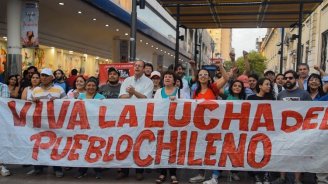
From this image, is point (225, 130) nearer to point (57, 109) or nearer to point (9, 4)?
point (57, 109)

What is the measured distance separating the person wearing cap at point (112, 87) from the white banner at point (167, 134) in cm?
68

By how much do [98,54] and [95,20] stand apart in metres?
7.88

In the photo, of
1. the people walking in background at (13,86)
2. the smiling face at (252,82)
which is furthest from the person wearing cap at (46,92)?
the smiling face at (252,82)

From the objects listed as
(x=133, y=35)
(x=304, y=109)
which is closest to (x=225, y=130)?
(x=304, y=109)

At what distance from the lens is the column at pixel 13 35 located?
39.7ft

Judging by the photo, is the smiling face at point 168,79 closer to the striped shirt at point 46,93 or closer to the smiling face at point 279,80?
the striped shirt at point 46,93

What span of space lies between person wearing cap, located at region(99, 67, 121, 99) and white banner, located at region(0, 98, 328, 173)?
2.23 ft

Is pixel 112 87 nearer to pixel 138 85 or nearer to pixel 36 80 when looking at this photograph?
pixel 138 85

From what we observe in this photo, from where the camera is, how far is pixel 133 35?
11.1 meters

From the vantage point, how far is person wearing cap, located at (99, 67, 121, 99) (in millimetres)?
7395

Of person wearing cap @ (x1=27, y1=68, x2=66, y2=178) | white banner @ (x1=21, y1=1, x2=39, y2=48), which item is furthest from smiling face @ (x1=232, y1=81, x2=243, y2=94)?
white banner @ (x1=21, y1=1, x2=39, y2=48)

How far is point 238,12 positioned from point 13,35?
7423mm

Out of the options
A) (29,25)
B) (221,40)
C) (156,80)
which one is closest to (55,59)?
(29,25)

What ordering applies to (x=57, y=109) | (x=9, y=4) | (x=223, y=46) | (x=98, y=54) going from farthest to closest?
(x=223, y=46) → (x=98, y=54) → (x=9, y=4) → (x=57, y=109)
